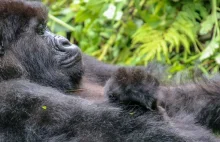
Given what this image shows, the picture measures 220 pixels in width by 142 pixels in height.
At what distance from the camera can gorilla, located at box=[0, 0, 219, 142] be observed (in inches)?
94.0

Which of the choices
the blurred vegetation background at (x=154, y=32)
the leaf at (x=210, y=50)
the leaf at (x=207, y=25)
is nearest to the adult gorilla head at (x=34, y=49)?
the blurred vegetation background at (x=154, y=32)

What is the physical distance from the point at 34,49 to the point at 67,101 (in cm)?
59

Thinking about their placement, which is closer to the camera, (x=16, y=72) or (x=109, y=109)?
(x=109, y=109)

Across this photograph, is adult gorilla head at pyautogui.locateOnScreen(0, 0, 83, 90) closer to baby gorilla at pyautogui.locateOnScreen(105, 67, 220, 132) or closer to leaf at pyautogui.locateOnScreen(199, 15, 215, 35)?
baby gorilla at pyautogui.locateOnScreen(105, 67, 220, 132)

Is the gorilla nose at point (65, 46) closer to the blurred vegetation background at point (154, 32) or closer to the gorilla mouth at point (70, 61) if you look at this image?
the gorilla mouth at point (70, 61)

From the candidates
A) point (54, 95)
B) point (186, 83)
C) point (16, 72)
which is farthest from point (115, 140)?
point (186, 83)

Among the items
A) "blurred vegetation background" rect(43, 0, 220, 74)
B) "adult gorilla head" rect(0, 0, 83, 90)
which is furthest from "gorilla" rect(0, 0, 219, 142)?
"blurred vegetation background" rect(43, 0, 220, 74)

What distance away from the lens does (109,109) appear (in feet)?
8.09

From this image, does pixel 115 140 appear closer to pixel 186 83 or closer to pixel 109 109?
pixel 109 109

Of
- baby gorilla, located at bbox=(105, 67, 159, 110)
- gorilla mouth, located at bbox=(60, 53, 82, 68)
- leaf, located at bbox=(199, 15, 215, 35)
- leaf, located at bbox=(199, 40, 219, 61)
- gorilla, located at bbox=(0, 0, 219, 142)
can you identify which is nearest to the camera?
gorilla, located at bbox=(0, 0, 219, 142)

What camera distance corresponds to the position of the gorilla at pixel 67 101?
7.83ft

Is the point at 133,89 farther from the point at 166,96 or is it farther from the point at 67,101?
the point at 166,96

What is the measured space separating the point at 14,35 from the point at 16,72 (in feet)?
A: 0.87

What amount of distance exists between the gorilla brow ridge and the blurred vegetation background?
3.53 feet
